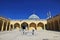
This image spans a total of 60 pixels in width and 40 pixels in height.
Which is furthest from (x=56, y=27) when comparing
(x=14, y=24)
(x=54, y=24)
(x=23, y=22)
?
(x=14, y=24)

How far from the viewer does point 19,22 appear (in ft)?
112

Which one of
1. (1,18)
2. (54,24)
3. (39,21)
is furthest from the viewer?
(39,21)

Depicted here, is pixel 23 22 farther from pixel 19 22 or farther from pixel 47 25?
pixel 47 25

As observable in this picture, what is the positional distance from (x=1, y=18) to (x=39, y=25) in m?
15.8

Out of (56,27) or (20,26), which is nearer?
(56,27)

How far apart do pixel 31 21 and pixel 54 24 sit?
8863mm

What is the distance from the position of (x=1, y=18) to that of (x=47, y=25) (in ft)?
A: 55.9

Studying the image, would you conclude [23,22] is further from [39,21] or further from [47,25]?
[47,25]

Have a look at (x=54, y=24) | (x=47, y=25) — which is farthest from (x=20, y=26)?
(x=54, y=24)

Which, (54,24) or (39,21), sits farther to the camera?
(39,21)

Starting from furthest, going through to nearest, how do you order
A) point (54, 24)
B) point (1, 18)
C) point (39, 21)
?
point (39, 21) < point (54, 24) < point (1, 18)

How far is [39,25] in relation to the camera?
35.7 m

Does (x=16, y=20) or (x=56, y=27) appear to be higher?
(x=16, y=20)

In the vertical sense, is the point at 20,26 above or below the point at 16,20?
below
